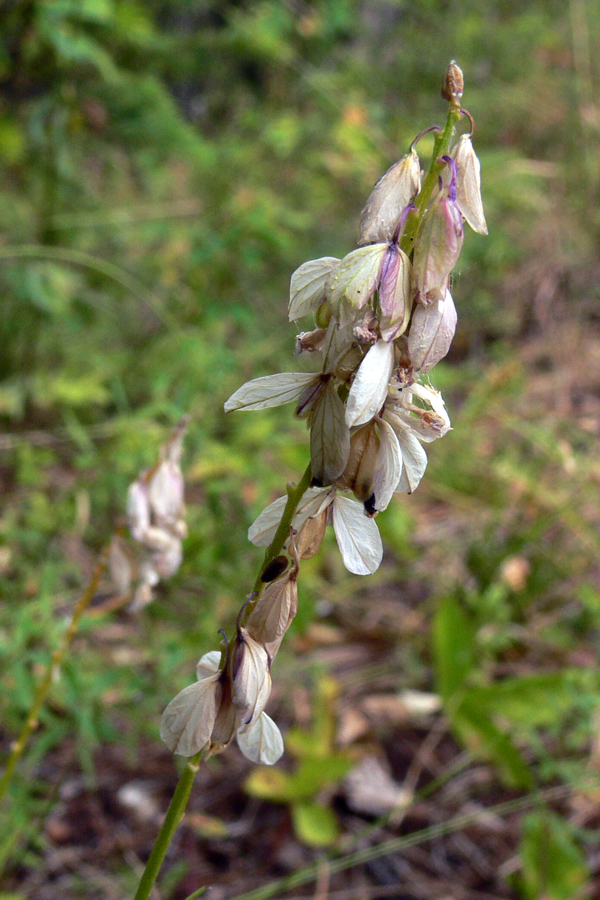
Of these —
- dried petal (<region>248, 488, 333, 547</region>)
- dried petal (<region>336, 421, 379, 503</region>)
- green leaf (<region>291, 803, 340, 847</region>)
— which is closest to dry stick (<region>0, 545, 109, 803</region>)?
dried petal (<region>248, 488, 333, 547</region>)

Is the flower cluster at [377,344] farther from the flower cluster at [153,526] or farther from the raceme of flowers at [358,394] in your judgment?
the flower cluster at [153,526]

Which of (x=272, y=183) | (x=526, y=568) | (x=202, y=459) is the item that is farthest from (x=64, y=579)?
(x=272, y=183)

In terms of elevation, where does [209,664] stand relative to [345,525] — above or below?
below

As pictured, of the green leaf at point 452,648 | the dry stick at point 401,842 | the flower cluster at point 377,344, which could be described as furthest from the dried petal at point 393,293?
the green leaf at point 452,648

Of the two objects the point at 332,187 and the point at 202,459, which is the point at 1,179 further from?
the point at 202,459

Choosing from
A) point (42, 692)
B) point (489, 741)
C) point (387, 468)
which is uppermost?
point (387, 468)

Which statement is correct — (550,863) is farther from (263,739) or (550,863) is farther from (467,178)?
(467,178)

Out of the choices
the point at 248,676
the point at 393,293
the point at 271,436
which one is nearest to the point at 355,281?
the point at 393,293
